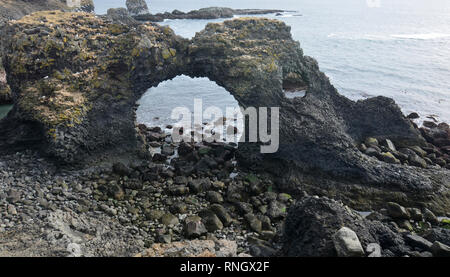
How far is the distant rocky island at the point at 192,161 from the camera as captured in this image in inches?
516

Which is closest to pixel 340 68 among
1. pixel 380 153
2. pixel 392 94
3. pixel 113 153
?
pixel 392 94

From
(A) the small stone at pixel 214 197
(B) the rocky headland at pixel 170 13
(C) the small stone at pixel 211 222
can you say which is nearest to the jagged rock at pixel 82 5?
(B) the rocky headland at pixel 170 13

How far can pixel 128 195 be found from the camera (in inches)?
670

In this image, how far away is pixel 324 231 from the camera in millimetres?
11312

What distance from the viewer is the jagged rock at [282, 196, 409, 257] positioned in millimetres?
11227

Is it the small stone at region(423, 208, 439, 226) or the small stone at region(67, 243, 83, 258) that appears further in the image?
the small stone at region(423, 208, 439, 226)

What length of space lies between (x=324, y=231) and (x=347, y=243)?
3.57 feet

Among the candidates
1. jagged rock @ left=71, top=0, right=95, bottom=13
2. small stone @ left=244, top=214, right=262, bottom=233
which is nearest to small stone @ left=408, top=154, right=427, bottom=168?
small stone @ left=244, top=214, right=262, bottom=233

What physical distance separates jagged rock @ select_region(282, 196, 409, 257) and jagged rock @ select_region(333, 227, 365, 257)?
0.78 feet

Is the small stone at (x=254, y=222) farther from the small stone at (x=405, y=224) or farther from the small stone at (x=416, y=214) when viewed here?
the small stone at (x=416, y=214)

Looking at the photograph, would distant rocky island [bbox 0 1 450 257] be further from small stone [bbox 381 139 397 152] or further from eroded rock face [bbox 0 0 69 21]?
eroded rock face [bbox 0 0 69 21]

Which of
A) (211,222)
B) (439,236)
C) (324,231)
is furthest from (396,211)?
(211,222)

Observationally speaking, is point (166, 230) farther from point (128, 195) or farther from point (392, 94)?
point (392, 94)

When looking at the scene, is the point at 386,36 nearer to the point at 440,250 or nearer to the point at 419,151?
the point at 419,151
